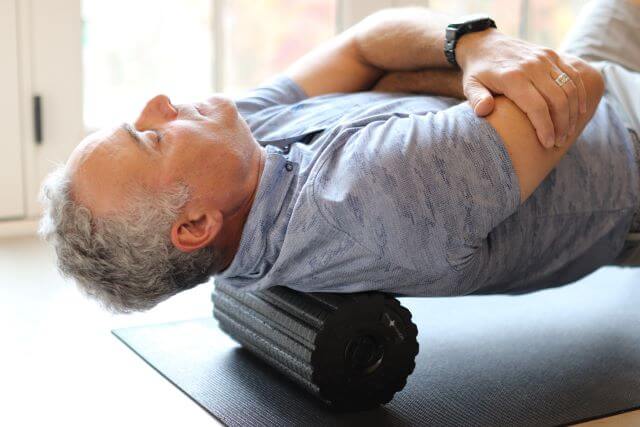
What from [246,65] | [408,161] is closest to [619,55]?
[408,161]

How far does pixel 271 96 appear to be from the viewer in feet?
6.56

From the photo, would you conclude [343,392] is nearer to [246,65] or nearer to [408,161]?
[408,161]

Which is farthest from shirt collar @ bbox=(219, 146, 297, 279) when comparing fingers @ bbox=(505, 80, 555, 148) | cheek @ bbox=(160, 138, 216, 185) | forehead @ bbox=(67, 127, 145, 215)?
fingers @ bbox=(505, 80, 555, 148)

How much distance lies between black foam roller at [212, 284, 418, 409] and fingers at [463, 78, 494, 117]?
0.38 m

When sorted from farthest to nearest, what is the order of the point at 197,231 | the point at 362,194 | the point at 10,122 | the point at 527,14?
1. the point at 527,14
2. the point at 10,122
3. the point at 197,231
4. the point at 362,194

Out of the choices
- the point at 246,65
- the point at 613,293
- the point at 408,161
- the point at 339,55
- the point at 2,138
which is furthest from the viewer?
the point at 246,65

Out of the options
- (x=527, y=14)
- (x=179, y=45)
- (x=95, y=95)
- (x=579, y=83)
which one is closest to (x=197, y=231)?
(x=579, y=83)

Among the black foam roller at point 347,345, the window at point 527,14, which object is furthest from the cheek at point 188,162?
the window at point 527,14

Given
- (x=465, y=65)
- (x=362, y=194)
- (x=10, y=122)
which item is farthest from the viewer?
(x=10, y=122)

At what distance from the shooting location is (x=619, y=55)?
219 centimetres

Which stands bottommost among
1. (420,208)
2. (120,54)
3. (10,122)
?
(10,122)

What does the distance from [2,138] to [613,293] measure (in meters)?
2.09

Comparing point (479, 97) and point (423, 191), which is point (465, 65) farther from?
point (423, 191)

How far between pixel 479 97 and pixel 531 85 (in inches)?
3.7
